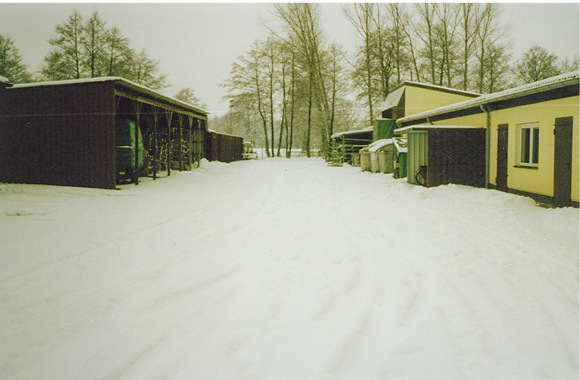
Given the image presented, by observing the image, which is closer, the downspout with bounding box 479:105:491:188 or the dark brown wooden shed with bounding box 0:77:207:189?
the downspout with bounding box 479:105:491:188

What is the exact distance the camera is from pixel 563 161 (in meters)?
7.66

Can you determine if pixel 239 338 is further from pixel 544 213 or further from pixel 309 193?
pixel 309 193

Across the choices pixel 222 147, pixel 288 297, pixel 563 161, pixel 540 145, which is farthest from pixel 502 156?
pixel 222 147

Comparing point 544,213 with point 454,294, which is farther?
point 544,213

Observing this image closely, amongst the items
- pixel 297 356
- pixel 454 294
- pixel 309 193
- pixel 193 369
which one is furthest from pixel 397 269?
pixel 309 193

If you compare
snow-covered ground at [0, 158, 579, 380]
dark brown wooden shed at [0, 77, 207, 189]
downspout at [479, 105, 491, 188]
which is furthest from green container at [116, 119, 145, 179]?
downspout at [479, 105, 491, 188]

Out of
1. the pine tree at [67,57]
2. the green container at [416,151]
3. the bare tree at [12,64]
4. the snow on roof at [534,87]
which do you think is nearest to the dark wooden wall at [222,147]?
the pine tree at [67,57]

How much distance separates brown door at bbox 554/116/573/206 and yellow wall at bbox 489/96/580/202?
11cm

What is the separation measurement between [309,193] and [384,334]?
808 cm

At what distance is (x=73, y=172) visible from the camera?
1130 cm

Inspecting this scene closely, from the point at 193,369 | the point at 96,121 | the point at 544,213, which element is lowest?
the point at 193,369

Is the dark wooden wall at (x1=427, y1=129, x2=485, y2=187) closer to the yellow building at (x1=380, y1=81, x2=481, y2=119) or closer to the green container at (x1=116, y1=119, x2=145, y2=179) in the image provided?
the yellow building at (x1=380, y1=81, x2=481, y2=119)

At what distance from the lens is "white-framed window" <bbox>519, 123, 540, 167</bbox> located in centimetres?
914

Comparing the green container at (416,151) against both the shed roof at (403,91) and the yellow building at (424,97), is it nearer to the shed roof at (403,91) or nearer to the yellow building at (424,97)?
the yellow building at (424,97)
